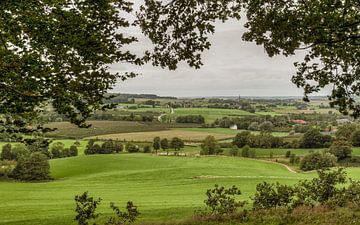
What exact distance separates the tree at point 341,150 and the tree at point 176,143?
1558 inches

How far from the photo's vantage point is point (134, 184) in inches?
2409

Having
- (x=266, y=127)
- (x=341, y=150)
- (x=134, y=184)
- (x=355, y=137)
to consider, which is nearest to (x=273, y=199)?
(x=134, y=184)

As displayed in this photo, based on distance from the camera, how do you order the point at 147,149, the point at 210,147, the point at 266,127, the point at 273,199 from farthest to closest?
1. the point at 266,127
2. the point at 147,149
3. the point at 210,147
4. the point at 273,199

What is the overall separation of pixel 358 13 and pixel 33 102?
991 cm

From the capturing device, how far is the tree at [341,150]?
86.7 m

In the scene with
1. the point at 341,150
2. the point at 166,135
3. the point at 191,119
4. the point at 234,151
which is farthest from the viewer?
the point at 191,119

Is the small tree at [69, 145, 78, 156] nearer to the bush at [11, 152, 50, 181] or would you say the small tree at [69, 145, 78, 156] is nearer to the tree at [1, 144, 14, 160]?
the tree at [1, 144, 14, 160]

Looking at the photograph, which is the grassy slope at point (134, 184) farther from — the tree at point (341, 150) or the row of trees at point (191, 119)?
the row of trees at point (191, 119)

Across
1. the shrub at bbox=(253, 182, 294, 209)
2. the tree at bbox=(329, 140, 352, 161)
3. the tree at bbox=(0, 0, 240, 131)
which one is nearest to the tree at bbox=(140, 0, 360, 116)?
the tree at bbox=(0, 0, 240, 131)

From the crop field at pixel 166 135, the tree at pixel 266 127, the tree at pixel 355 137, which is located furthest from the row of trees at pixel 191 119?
the tree at pixel 355 137

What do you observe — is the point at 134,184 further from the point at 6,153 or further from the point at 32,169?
the point at 6,153

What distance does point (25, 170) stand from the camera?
253 ft

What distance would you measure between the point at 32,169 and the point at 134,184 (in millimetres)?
26881

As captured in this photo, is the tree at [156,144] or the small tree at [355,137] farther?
the tree at [156,144]
